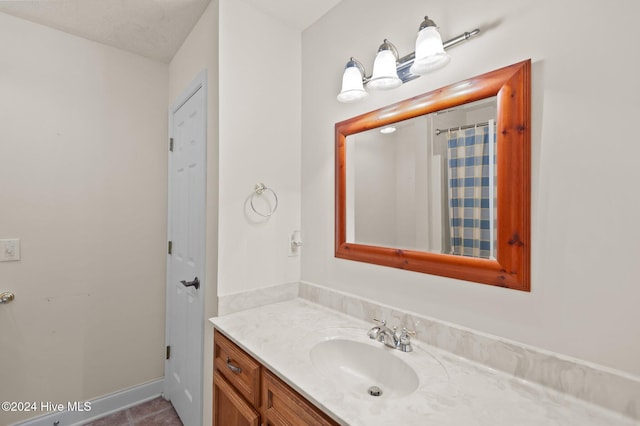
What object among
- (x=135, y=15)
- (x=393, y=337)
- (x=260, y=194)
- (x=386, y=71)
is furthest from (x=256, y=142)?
(x=393, y=337)

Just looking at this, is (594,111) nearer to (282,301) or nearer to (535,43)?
(535,43)

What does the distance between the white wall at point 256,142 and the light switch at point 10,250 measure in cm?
132

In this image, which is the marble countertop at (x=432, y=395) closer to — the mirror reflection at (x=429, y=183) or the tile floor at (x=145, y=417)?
the mirror reflection at (x=429, y=183)

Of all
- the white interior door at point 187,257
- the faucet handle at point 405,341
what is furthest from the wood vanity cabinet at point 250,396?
the faucet handle at point 405,341

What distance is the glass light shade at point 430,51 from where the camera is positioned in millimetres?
974

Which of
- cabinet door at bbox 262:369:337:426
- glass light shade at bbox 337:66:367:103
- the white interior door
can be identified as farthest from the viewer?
the white interior door

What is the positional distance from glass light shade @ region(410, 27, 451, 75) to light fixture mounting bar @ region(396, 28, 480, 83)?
54mm

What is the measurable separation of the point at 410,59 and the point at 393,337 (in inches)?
42.3

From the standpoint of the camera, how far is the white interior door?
1.57 metres

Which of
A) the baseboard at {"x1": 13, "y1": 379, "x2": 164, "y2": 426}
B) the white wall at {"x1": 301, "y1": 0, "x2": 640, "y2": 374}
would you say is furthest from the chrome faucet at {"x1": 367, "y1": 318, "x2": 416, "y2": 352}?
the baseboard at {"x1": 13, "y1": 379, "x2": 164, "y2": 426}

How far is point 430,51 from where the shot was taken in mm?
975

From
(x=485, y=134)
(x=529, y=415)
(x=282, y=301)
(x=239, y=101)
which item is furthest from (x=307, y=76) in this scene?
(x=529, y=415)

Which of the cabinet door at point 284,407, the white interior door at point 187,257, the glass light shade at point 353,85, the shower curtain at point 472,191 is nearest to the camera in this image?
the cabinet door at point 284,407

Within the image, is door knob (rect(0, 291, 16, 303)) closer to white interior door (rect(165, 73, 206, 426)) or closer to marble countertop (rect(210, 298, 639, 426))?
white interior door (rect(165, 73, 206, 426))
